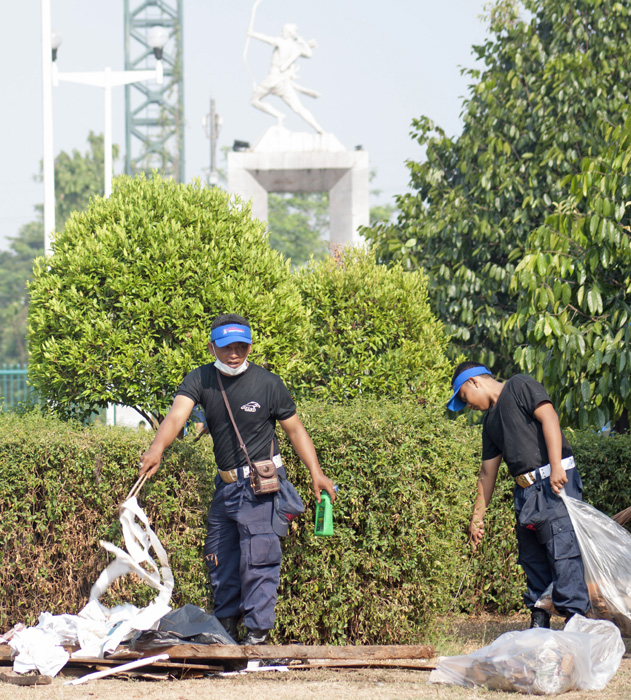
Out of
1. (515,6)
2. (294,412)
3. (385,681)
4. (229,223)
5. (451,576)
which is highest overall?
(515,6)

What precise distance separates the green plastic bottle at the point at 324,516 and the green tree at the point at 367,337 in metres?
2.48

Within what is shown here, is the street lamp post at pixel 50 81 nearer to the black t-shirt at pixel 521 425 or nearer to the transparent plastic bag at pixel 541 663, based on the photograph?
the black t-shirt at pixel 521 425

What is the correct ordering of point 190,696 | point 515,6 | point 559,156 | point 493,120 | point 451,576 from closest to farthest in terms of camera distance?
point 190,696, point 451,576, point 559,156, point 493,120, point 515,6

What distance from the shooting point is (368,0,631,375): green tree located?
959 cm

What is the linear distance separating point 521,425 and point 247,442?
1.56 meters

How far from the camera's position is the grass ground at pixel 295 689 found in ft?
13.5

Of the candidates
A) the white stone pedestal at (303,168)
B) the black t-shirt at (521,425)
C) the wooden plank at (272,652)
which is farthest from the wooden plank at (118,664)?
the white stone pedestal at (303,168)

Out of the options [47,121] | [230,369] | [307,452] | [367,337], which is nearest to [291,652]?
[307,452]

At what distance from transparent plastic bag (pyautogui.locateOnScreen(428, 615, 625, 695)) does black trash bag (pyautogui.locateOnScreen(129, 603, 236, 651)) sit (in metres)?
1.20

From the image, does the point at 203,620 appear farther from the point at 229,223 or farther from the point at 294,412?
the point at 229,223

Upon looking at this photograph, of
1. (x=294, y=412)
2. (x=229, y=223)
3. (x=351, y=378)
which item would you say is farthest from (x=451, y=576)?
(x=229, y=223)

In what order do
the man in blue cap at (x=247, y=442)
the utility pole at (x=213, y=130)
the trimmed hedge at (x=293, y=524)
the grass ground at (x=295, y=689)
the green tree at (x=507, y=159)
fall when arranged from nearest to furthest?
1. the grass ground at (x=295, y=689)
2. the man in blue cap at (x=247, y=442)
3. the trimmed hedge at (x=293, y=524)
4. the green tree at (x=507, y=159)
5. the utility pole at (x=213, y=130)

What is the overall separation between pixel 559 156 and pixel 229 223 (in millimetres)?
4555

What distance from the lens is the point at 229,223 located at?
6676 millimetres
